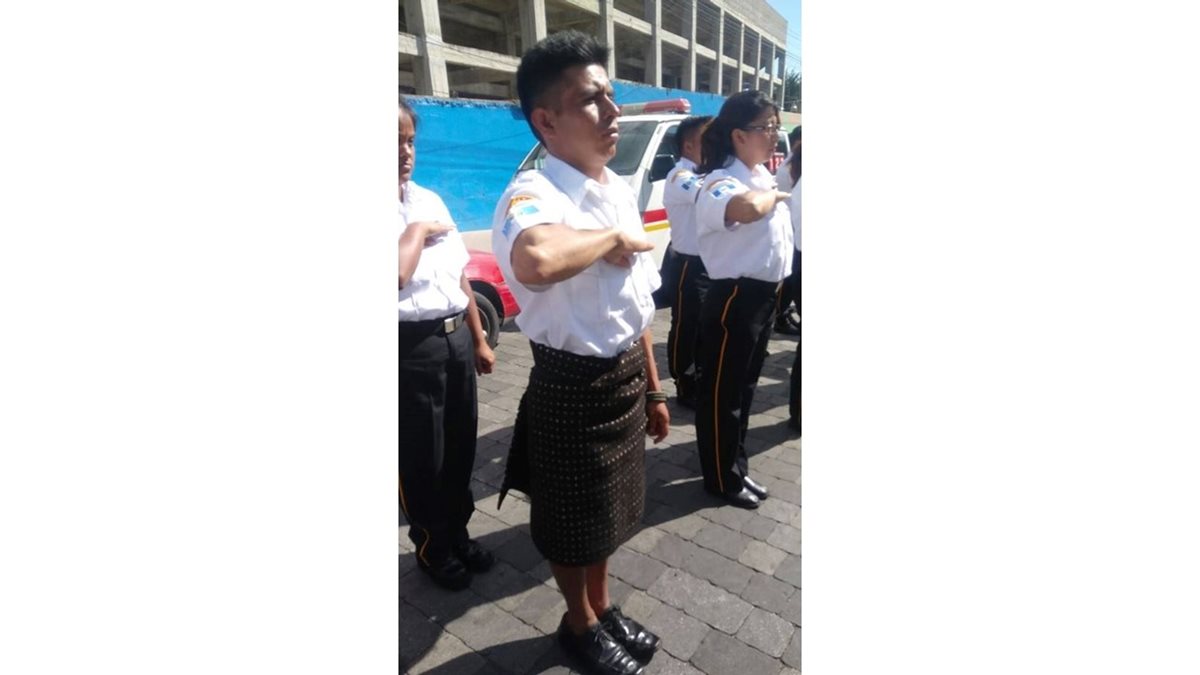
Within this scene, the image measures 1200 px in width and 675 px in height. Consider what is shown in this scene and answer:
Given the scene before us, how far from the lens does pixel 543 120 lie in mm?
1230

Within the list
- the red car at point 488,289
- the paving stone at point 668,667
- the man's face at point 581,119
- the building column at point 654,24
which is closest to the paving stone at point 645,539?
the paving stone at point 668,667

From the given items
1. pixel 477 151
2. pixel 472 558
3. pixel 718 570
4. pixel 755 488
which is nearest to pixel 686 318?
pixel 755 488

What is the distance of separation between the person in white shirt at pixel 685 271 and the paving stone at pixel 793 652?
1.74 meters

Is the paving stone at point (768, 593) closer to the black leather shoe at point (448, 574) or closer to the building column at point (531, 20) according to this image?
the black leather shoe at point (448, 574)

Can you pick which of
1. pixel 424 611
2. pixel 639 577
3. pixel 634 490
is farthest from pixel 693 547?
pixel 424 611

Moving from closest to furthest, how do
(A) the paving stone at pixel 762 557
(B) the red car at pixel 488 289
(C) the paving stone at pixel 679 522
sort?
(A) the paving stone at pixel 762 557
(C) the paving stone at pixel 679 522
(B) the red car at pixel 488 289

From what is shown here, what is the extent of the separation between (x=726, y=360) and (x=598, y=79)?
4.44ft

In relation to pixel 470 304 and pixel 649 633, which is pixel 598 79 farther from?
pixel 649 633

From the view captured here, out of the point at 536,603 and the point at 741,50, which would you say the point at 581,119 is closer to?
the point at 741,50

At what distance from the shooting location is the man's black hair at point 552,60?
116 centimetres

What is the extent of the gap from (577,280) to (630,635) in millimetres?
1065

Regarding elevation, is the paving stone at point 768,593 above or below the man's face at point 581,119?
below

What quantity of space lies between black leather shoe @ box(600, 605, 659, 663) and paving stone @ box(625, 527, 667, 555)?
42cm

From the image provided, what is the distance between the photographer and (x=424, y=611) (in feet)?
5.76
